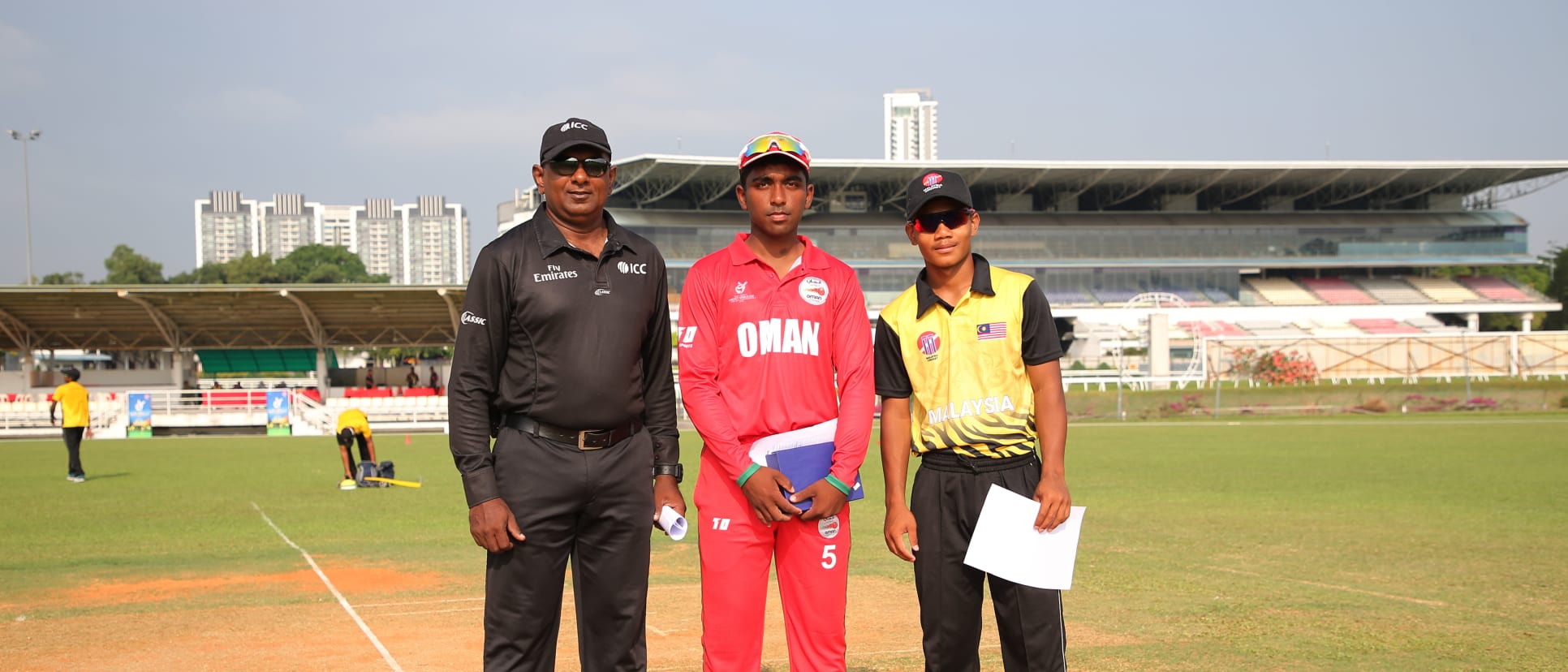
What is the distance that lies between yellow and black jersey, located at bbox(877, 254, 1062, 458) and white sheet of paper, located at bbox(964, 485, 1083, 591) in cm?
20

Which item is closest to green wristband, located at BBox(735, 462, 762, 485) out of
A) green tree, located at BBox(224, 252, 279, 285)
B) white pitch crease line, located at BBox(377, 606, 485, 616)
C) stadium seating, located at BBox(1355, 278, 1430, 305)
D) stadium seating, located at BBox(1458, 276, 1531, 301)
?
white pitch crease line, located at BBox(377, 606, 485, 616)

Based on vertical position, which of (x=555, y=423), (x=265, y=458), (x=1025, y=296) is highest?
(x=1025, y=296)

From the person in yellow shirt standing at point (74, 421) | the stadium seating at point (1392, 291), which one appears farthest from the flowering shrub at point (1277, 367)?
the person in yellow shirt standing at point (74, 421)

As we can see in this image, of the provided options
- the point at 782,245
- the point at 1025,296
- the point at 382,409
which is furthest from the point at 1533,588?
the point at 382,409

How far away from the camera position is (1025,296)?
14.2 feet

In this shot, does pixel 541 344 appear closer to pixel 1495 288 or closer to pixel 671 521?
pixel 671 521

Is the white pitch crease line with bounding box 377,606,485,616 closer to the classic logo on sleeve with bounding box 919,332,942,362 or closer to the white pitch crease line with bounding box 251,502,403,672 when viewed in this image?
the white pitch crease line with bounding box 251,502,403,672

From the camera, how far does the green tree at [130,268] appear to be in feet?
365

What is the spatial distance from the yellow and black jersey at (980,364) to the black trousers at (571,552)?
1015 millimetres

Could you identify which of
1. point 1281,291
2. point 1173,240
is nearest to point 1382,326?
point 1281,291

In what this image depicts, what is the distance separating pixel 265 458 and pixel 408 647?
19363 millimetres

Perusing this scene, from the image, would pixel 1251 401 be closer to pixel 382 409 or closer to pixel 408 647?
pixel 382 409

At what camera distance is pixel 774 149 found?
4199mm

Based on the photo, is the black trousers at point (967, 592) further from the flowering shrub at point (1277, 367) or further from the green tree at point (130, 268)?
the green tree at point (130, 268)
